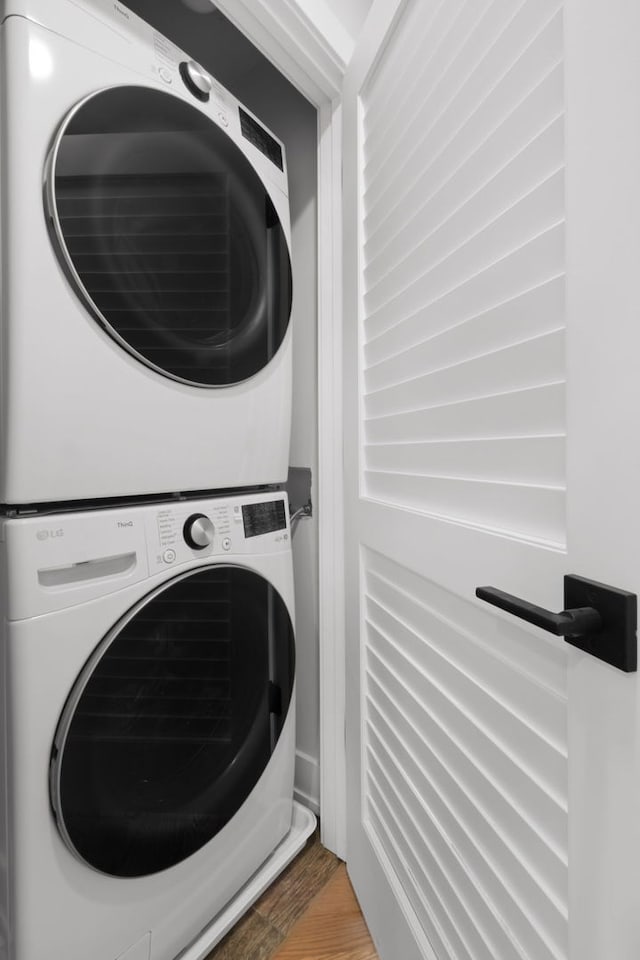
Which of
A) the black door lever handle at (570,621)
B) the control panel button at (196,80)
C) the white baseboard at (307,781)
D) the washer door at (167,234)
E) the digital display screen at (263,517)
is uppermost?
the control panel button at (196,80)

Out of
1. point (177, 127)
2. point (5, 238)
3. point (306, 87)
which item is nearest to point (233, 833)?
point (5, 238)

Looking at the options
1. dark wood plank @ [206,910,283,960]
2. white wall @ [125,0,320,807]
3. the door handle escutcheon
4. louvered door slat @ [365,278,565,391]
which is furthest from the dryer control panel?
dark wood plank @ [206,910,283,960]

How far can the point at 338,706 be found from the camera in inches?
47.1

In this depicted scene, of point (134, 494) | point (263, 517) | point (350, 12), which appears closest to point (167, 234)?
point (134, 494)

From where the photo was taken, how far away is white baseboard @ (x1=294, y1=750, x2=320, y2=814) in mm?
1308

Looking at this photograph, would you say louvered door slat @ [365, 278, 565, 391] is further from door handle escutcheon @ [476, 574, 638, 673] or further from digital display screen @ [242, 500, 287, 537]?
digital display screen @ [242, 500, 287, 537]

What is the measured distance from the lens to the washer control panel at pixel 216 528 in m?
0.85

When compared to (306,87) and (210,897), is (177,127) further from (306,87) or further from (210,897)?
(210,897)

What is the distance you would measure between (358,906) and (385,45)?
177 cm

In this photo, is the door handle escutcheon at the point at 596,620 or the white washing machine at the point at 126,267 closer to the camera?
the door handle escutcheon at the point at 596,620

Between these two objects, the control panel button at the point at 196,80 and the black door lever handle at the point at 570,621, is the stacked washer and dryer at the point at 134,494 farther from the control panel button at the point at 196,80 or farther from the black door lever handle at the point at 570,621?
the black door lever handle at the point at 570,621

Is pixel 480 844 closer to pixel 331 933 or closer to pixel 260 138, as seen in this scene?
pixel 331 933

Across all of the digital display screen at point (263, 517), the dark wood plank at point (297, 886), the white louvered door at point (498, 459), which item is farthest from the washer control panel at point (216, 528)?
the dark wood plank at point (297, 886)

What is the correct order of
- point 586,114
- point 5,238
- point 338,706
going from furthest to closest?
point 338,706 < point 5,238 < point 586,114
